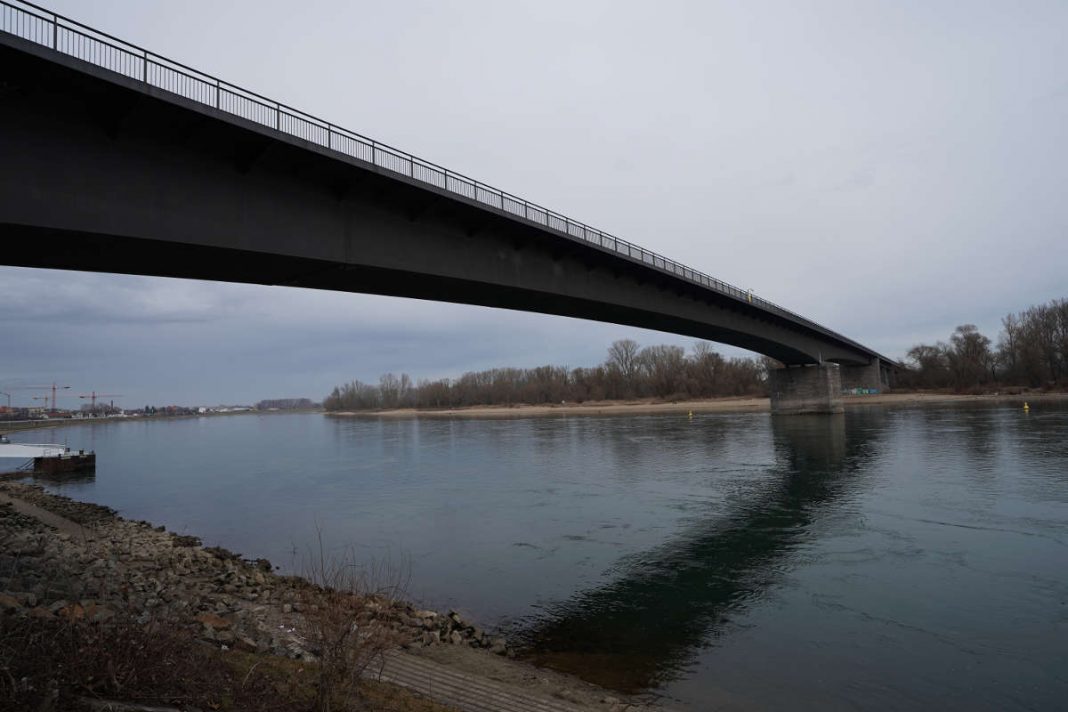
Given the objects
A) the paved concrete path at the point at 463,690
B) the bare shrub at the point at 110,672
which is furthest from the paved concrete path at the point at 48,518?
the bare shrub at the point at 110,672

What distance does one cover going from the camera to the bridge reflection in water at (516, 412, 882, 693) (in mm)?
9828

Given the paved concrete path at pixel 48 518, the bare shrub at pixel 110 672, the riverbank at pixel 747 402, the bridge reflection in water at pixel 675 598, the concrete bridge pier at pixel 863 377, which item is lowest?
the bridge reflection in water at pixel 675 598

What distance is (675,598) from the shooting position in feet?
42.2

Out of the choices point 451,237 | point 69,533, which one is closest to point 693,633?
point 451,237

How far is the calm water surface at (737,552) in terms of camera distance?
9.25 metres

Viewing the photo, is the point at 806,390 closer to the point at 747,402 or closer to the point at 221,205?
the point at 747,402

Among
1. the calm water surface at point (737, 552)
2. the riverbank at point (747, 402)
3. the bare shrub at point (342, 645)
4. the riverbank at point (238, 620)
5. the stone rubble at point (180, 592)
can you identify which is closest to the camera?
the bare shrub at point (342, 645)

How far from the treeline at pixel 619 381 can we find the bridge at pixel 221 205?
314 feet

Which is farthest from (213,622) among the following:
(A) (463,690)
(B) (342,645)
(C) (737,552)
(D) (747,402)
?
A: (D) (747,402)

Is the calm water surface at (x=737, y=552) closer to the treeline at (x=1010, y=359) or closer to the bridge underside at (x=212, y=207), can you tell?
the bridge underside at (x=212, y=207)

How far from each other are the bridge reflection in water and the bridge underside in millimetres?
10828

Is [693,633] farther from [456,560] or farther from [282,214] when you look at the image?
[282,214]

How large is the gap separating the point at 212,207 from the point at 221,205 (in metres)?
0.23

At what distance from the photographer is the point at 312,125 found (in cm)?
1485
